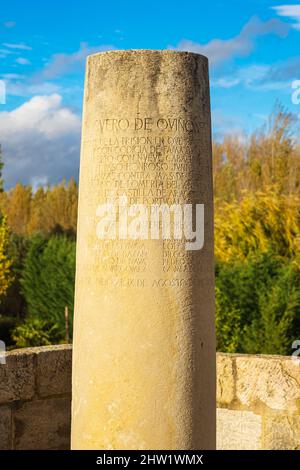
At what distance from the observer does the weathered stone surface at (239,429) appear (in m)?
5.86

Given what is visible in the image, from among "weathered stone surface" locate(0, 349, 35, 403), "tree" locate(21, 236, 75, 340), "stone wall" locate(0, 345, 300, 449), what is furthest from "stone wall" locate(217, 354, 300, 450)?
"tree" locate(21, 236, 75, 340)

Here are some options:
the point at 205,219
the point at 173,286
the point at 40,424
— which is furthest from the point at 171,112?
the point at 40,424

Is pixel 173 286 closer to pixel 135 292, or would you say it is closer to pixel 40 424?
pixel 135 292

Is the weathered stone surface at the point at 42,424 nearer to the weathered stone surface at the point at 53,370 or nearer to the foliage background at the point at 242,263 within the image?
the weathered stone surface at the point at 53,370

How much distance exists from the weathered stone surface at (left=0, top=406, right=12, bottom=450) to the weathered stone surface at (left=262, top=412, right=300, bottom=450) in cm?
207

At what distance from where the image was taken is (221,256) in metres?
12.7

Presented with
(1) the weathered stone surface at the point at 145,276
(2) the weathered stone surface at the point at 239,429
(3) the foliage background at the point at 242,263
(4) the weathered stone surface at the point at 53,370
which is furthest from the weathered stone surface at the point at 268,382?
(3) the foliage background at the point at 242,263

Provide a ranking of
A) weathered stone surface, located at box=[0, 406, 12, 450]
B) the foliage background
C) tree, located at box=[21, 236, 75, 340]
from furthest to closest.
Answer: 1. tree, located at box=[21, 236, 75, 340]
2. the foliage background
3. weathered stone surface, located at box=[0, 406, 12, 450]

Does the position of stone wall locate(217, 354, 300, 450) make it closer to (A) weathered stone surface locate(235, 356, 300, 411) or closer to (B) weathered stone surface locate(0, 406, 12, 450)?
(A) weathered stone surface locate(235, 356, 300, 411)

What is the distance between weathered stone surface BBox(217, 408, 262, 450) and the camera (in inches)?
231

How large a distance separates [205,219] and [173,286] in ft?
1.54

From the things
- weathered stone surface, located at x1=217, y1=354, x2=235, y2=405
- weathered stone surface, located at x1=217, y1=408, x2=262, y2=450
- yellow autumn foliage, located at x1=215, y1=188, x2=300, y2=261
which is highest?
yellow autumn foliage, located at x1=215, y1=188, x2=300, y2=261
